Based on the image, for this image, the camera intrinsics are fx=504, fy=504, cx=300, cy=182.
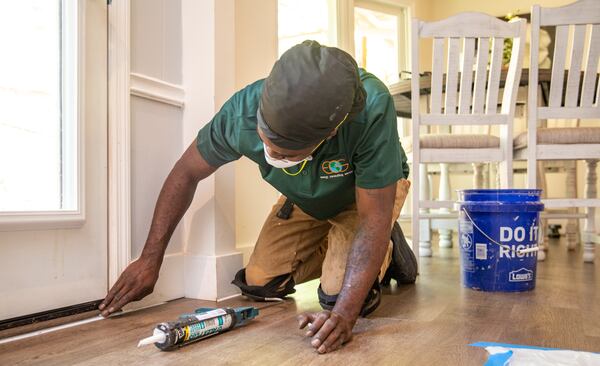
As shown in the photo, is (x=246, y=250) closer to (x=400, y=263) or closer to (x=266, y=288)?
(x=266, y=288)

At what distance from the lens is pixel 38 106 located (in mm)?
1280

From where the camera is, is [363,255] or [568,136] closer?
[363,255]

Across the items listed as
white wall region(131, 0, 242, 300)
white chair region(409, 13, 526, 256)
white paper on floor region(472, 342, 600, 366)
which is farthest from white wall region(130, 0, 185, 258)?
white chair region(409, 13, 526, 256)

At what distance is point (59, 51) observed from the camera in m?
1.32

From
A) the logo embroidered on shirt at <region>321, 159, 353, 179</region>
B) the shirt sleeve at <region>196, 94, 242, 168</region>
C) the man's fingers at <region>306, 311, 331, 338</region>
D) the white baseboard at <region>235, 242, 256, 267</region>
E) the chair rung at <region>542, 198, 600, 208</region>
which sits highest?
the shirt sleeve at <region>196, 94, 242, 168</region>

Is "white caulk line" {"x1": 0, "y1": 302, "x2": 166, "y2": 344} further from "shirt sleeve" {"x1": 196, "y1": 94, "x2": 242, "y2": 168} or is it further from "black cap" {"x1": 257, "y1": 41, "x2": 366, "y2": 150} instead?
"black cap" {"x1": 257, "y1": 41, "x2": 366, "y2": 150}

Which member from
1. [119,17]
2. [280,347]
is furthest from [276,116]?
[119,17]

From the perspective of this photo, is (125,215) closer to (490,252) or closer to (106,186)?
(106,186)

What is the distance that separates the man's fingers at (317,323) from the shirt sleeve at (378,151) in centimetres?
31

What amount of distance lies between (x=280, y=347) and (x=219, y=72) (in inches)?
37.3

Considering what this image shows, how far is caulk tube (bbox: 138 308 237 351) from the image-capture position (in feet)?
3.45

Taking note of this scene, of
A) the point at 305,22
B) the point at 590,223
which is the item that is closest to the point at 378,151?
the point at 590,223

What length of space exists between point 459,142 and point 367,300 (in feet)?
4.01

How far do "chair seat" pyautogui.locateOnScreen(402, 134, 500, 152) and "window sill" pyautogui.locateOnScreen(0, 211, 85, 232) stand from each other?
159cm
